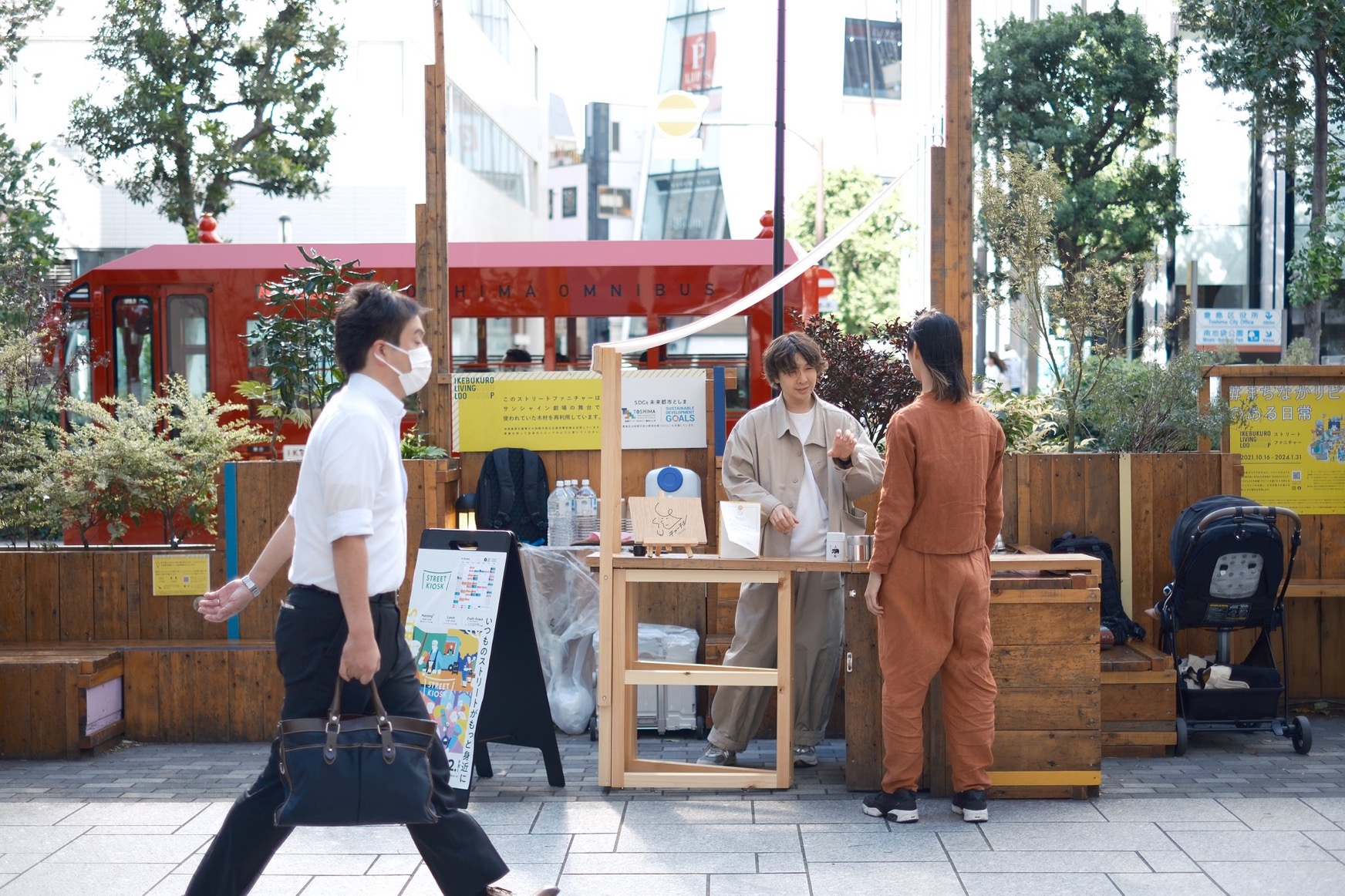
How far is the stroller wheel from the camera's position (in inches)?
241

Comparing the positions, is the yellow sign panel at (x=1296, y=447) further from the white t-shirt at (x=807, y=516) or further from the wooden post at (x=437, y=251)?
the wooden post at (x=437, y=251)

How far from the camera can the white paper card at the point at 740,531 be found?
5473mm

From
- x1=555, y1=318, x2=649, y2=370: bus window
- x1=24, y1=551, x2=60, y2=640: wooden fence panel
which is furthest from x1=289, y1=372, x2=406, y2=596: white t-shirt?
x1=555, y1=318, x2=649, y2=370: bus window

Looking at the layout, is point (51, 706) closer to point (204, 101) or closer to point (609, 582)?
point (609, 582)

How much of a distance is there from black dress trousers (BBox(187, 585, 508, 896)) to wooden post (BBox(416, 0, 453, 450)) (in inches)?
149

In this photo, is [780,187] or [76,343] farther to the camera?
[76,343]

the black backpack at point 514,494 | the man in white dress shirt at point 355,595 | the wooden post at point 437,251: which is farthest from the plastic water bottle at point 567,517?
the man in white dress shirt at point 355,595

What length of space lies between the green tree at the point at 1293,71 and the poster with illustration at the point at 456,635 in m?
12.9

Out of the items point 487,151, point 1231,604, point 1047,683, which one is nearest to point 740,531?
point 1047,683

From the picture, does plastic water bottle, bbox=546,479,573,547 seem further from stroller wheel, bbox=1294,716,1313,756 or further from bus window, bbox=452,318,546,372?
bus window, bbox=452,318,546,372

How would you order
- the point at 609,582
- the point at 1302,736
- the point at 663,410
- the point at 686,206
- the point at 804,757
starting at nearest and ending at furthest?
the point at 609,582 → the point at 804,757 → the point at 1302,736 → the point at 663,410 → the point at 686,206

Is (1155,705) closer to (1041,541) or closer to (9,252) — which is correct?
(1041,541)

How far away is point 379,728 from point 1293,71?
16255mm

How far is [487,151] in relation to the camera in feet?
120
